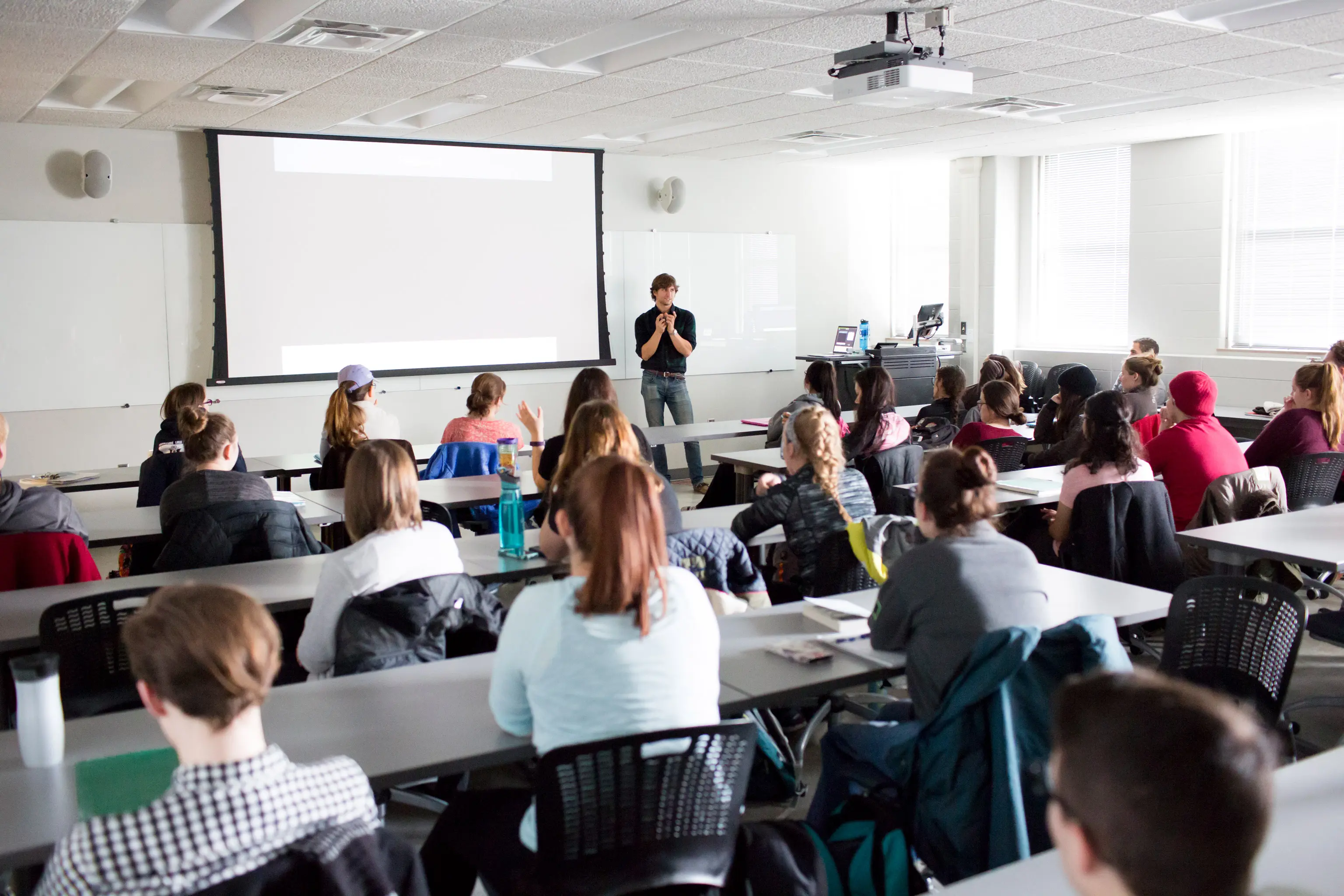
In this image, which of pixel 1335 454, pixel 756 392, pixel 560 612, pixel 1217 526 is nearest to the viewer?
pixel 560 612

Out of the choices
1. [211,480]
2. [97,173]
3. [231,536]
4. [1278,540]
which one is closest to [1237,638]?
[1278,540]

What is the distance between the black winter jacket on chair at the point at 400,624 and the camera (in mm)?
2762

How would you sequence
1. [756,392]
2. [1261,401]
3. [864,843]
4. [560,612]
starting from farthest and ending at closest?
[756,392] → [1261,401] → [864,843] → [560,612]

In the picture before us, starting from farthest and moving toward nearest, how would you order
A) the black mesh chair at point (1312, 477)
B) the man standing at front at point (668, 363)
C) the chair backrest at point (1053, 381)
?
1. the chair backrest at point (1053, 381)
2. the man standing at front at point (668, 363)
3. the black mesh chair at point (1312, 477)

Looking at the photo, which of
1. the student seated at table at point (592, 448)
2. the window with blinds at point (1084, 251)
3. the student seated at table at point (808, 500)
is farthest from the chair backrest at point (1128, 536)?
the window with blinds at point (1084, 251)

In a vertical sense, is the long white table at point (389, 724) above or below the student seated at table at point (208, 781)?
below

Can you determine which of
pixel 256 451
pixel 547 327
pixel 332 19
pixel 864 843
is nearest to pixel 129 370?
pixel 256 451

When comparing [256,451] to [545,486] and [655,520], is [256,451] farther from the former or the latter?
[655,520]

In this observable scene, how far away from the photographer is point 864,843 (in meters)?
2.25

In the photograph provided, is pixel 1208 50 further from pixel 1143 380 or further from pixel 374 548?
pixel 374 548

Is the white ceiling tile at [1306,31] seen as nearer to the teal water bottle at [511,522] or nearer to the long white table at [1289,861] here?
the teal water bottle at [511,522]

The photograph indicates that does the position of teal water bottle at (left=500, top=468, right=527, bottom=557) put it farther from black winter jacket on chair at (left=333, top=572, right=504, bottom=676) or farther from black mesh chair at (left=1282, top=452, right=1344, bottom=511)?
black mesh chair at (left=1282, top=452, right=1344, bottom=511)

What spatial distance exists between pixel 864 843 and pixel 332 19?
13.0 ft

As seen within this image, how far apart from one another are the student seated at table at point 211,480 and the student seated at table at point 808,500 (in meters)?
1.64
